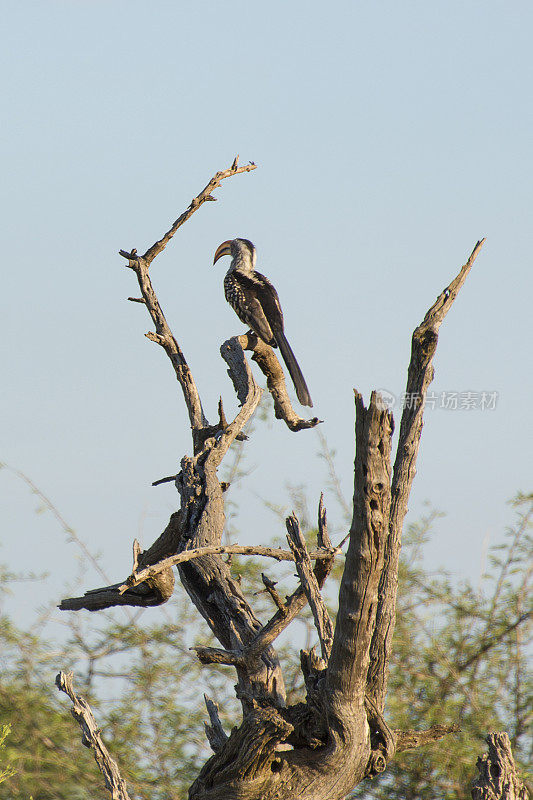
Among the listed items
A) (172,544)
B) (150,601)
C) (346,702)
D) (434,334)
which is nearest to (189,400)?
(172,544)

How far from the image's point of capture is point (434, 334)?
3455mm

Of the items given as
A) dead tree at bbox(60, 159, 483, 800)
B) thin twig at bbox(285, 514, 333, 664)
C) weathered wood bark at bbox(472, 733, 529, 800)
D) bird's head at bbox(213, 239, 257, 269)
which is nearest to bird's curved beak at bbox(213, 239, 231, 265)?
bird's head at bbox(213, 239, 257, 269)

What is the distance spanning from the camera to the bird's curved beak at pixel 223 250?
605cm

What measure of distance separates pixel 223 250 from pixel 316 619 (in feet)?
11.4

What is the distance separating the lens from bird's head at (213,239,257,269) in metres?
5.76

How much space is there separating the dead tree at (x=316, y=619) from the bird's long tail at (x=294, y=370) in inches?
22.5

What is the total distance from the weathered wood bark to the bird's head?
341cm

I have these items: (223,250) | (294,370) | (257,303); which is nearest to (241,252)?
(223,250)

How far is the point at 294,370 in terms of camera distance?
4871 mm

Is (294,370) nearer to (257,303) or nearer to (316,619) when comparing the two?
(257,303)

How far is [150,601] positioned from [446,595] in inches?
126

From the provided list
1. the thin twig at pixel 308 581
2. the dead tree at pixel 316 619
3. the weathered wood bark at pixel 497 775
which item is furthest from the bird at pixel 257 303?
the weathered wood bark at pixel 497 775

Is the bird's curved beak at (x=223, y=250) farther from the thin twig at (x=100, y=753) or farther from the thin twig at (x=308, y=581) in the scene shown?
the thin twig at (x=100, y=753)

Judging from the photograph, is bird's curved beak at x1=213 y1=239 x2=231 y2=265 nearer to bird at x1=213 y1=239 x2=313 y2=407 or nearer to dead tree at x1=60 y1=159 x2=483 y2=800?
bird at x1=213 y1=239 x2=313 y2=407
